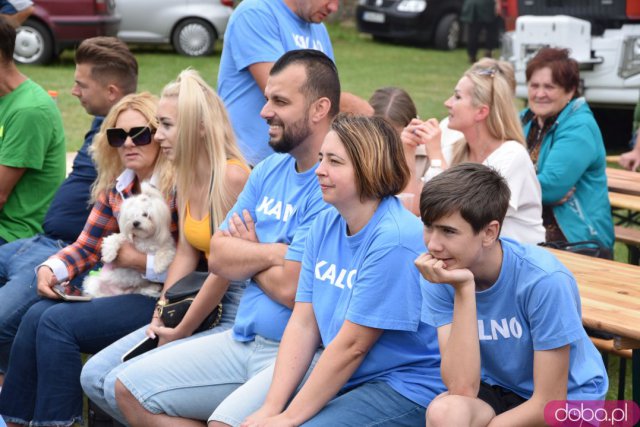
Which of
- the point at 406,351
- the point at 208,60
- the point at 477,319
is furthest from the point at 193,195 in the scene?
the point at 208,60

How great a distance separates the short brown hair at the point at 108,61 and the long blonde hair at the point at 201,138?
93 cm

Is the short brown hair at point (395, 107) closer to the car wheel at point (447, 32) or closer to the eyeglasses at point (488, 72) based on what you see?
the eyeglasses at point (488, 72)

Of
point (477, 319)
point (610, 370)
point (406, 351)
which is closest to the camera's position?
point (477, 319)

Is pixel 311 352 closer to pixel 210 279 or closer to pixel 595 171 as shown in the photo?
pixel 210 279

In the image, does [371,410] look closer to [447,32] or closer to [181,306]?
[181,306]

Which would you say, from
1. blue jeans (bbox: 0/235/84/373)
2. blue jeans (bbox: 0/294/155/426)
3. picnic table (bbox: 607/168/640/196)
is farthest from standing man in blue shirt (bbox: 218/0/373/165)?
picnic table (bbox: 607/168/640/196)

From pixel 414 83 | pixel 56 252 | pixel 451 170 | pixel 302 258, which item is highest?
pixel 451 170

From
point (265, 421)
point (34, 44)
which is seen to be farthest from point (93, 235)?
point (34, 44)

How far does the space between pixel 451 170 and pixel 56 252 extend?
2.56 m

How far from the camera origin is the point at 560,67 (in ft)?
16.9

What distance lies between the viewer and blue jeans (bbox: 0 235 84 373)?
15.3ft

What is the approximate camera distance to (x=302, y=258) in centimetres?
353

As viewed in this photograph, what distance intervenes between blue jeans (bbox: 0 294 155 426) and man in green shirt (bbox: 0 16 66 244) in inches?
37.2

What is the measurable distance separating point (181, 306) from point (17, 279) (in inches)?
45.3
